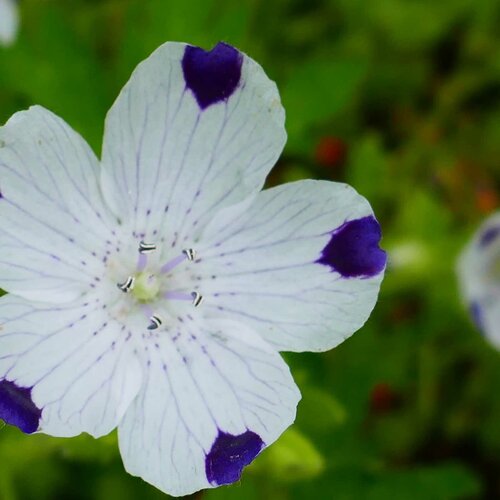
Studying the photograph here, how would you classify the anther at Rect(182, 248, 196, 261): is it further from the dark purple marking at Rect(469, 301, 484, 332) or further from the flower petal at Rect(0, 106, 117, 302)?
the dark purple marking at Rect(469, 301, 484, 332)

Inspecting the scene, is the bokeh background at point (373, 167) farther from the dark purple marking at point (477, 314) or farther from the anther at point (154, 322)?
the anther at point (154, 322)

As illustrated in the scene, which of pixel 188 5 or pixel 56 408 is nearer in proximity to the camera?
pixel 56 408

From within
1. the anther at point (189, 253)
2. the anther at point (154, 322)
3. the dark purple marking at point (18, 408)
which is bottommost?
the dark purple marking at point (18, 408)

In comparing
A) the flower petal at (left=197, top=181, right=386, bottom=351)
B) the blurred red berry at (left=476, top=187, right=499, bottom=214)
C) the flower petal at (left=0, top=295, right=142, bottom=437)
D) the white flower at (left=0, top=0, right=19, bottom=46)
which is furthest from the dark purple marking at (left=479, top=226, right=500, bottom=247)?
the white flower at (left=0, top=0, right=19, bottom=46)

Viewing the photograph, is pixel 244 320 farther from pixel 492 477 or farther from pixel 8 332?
pixel 492 477

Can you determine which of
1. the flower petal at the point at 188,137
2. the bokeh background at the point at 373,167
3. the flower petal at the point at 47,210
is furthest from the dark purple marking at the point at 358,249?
the bokeh background at the point at 373,167

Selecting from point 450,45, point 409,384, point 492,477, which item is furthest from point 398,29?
point 492,477

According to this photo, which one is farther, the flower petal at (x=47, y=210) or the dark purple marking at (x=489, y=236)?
the dark purple marking at (x=489, y=236)
